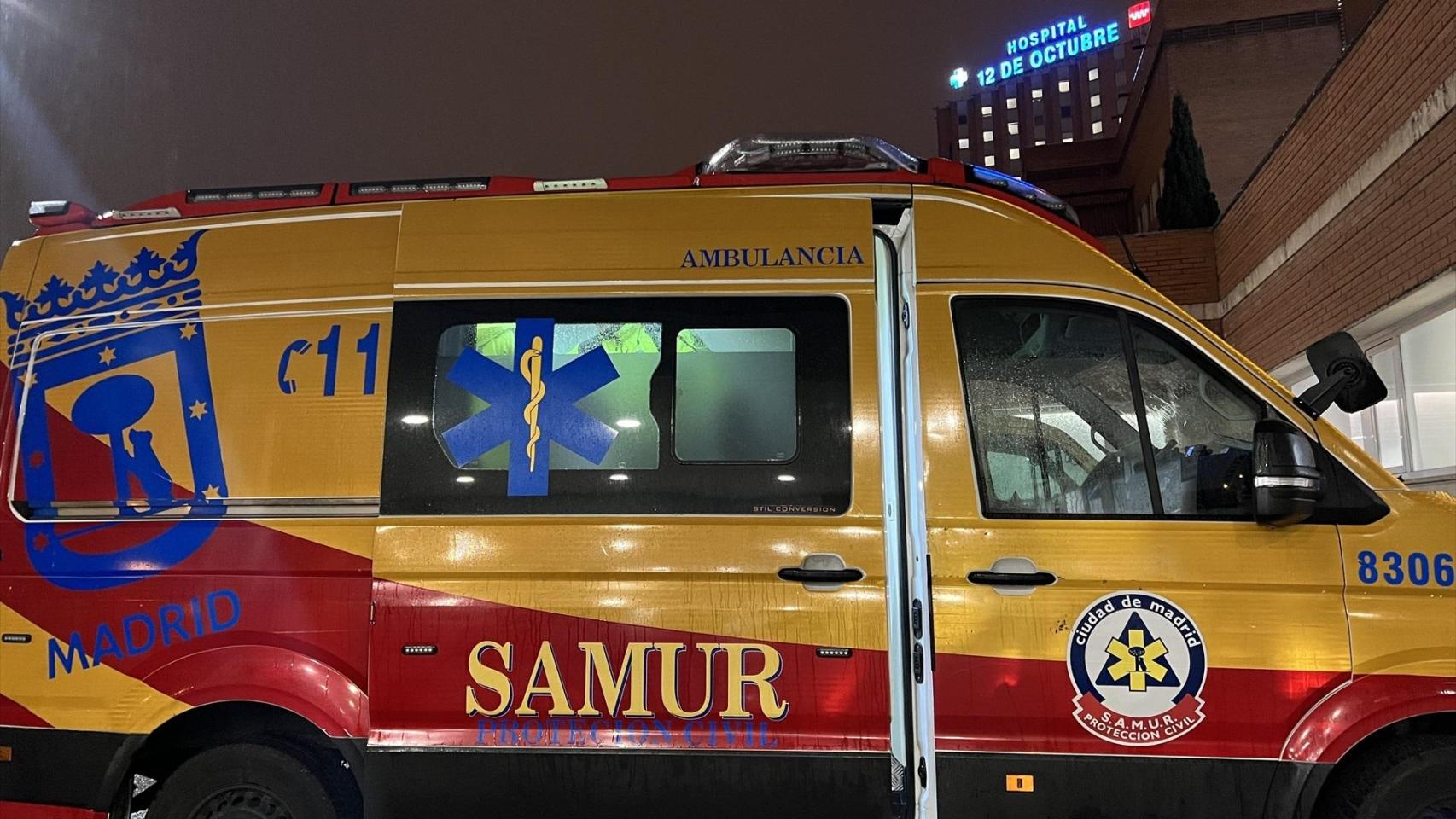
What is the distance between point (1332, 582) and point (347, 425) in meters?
3.53

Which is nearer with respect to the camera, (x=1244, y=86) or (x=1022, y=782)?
(x=1022, y=782)

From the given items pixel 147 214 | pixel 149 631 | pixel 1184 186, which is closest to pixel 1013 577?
pixel 149 631

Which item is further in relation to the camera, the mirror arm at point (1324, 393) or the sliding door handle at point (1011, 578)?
the mirror arm at point (1324, 393)

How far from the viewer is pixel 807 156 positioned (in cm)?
395

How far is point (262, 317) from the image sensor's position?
3.83 metres

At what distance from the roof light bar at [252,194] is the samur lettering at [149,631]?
63.5 inches

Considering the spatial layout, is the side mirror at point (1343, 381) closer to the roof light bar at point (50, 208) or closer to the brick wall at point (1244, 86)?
the roof light bar at point (50, 208)

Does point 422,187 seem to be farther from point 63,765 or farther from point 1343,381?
point 1343,381

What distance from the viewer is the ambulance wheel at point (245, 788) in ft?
11.6

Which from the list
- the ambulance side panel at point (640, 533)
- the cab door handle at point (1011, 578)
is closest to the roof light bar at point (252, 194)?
the ambulance side panel at point (640, 533)

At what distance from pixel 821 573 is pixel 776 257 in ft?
3.95

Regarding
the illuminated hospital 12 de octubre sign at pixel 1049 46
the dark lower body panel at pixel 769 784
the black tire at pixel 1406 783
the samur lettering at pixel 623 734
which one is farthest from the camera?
the illuminated hospital 12 de octubre sign at pixel 1049 46

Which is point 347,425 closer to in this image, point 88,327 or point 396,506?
point 396,506

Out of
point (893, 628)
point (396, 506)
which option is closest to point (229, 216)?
point (396, 506)
